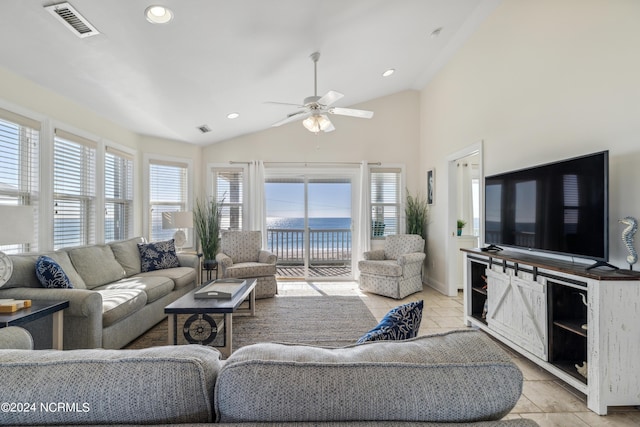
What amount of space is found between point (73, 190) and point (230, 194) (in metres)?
2.45

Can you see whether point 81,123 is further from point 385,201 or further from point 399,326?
point 385,201

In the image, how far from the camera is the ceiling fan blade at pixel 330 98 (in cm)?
304

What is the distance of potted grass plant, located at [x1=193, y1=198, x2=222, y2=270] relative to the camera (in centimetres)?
513

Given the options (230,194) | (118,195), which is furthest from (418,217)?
(118,195)

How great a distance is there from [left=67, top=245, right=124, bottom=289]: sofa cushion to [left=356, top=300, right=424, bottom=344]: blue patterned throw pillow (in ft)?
10.6

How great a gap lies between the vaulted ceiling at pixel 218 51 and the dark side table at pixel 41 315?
202cm

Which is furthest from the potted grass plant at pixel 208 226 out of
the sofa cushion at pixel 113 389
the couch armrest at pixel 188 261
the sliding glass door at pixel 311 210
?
the sofa cushion at pixel 113 389

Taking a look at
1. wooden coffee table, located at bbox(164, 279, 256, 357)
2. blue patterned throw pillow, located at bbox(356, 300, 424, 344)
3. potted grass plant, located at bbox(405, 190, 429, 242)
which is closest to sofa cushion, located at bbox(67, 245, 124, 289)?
wooden coffee table, located at bbox(164, 279, 256, 357)

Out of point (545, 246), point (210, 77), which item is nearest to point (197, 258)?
point (210, 77)

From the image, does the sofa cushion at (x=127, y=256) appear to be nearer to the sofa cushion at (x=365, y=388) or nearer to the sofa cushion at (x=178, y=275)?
the sofa cushion at (x=178, y=275)

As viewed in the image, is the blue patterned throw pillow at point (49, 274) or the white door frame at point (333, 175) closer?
the blue patterned throw pillow at point (49, 274)

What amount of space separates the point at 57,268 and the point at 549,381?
406 centimetres

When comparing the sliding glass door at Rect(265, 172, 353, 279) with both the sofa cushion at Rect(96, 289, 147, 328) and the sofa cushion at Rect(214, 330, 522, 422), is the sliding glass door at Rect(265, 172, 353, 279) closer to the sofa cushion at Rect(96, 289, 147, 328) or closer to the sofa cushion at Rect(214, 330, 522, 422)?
the sofa cushion at Rect(96, 289, 147, 328)

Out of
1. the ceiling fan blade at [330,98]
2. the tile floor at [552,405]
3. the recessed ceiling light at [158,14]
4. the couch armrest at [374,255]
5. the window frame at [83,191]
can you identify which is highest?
the recessed ceiling light at [158,14]
